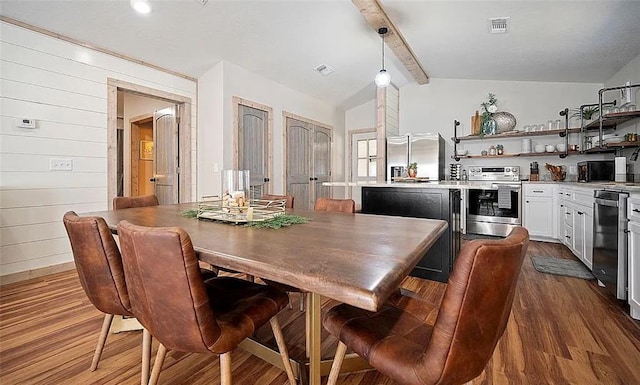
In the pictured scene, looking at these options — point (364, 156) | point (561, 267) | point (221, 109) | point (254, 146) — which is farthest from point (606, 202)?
point (364, 156)

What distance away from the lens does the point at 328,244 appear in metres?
1.13

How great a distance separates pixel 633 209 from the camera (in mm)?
2107

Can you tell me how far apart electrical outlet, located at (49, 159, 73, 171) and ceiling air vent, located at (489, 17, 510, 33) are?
4.66 metres

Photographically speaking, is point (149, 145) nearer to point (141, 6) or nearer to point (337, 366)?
point (141, 6)

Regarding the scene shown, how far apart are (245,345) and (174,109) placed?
3.66 meters

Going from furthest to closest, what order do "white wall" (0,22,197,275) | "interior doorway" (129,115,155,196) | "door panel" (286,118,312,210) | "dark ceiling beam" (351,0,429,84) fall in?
"interior doorway" (129,115,155,196)
"door panel" (286,118,312,210)
"dark ceiling beam" (351,0,429,84)
"white wall" (0,22,197,275)

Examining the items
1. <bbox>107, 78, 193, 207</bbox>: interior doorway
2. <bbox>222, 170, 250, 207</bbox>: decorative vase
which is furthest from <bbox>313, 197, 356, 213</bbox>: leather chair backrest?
<bbox>107, 78, 193, 207</bbox>: interior doorway

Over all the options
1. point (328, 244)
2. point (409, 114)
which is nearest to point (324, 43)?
point (409, 114)

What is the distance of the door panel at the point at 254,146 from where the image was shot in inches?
170

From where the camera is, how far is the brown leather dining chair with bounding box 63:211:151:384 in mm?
1290

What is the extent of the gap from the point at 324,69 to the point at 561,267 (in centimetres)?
398

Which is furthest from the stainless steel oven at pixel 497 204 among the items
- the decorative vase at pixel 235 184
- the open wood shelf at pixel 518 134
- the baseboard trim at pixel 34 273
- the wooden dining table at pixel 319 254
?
the baseboard trim at pixel 34 273

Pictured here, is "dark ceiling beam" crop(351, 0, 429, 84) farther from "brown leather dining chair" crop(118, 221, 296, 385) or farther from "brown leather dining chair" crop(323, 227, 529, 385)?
"brown leather dining chair" crop(118, 221, 296, 385)

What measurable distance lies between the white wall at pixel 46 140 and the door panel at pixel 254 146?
1.53 meters
